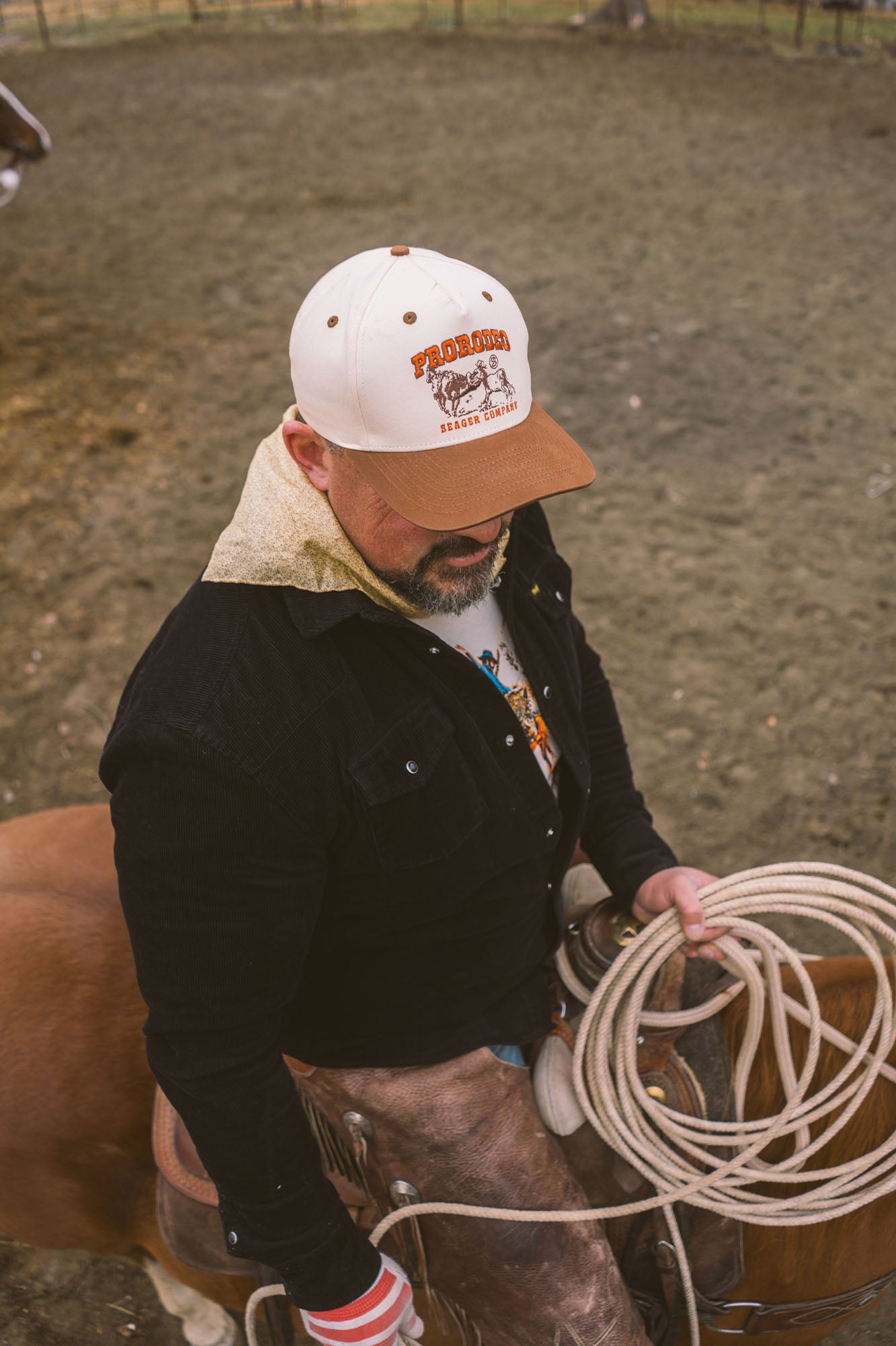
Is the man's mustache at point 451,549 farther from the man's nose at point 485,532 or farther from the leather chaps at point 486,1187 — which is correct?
the leather chaps at point 486,1187

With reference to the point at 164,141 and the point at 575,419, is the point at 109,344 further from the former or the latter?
the point at 164,141

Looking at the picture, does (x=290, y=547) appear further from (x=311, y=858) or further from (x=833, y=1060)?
(x=833, y=1060)

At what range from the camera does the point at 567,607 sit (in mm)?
1863

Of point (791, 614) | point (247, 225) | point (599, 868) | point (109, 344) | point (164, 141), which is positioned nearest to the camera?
point (599, 868)

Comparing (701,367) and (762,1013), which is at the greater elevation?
(762,1013)

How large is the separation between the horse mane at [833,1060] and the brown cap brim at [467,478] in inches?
40.3

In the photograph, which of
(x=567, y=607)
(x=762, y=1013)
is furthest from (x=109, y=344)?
(x=762, y=1013)

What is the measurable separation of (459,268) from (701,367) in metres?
5.26

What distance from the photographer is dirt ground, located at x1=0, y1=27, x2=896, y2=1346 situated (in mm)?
3992

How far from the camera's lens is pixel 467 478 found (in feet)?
4.55

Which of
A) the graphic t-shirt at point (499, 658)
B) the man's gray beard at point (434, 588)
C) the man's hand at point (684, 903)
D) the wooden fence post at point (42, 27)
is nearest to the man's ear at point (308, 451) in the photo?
the man's gray beard at point (434, 588)

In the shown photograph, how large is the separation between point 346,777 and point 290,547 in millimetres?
320

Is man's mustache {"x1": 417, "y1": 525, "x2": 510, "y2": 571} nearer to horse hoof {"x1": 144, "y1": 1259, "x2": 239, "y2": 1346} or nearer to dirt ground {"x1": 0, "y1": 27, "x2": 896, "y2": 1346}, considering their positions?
horse hoof {"x1": 144, "y1": 1259, "x2": 239, "y2": 1346}

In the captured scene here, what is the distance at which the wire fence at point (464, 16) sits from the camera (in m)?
13.2
